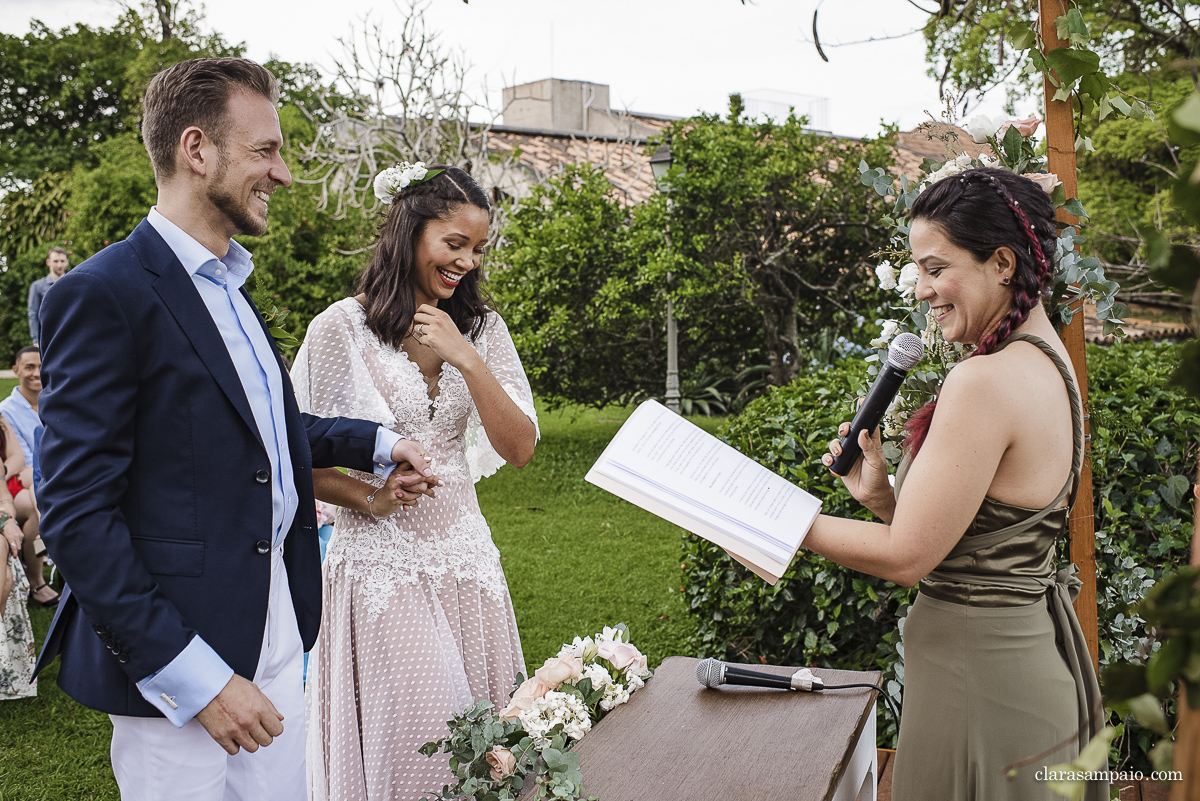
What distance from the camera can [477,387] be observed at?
2480 millimetres

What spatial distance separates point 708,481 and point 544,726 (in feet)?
2.47

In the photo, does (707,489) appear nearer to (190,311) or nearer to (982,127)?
(190,311)

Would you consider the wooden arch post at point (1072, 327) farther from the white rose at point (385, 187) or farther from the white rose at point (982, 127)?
the white rose at point (385, 187)

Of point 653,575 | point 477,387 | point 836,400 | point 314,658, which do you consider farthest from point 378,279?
point 653,575

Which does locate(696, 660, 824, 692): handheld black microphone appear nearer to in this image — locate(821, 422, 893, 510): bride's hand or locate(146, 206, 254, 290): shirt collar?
locate(821, 422, 893, 510): bride's hand

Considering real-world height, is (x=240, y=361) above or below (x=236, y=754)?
above

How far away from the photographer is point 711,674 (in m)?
2.32

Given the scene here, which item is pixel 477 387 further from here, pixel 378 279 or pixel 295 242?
pixel 295 242

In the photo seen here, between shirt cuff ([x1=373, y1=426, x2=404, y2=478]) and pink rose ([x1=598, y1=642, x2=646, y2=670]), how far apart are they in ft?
2.45

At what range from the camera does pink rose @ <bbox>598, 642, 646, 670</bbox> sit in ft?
7.60

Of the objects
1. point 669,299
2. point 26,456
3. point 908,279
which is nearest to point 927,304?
point 908,279

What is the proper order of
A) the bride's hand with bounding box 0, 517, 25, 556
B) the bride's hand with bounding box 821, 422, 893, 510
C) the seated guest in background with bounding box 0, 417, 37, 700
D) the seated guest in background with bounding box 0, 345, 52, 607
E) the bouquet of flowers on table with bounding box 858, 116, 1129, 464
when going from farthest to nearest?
the seated guest in background with bounding box 0, 345, 52, 607, the bride's hand with bounding box 0, 517, 25, 556, the seated guest in background with bounding box 0, 417, 37, 700, the bouquet of flowers on table with bounding box 858, 116, 1129, 464, the bride's hand with bounding box 821, 422, 893, 510

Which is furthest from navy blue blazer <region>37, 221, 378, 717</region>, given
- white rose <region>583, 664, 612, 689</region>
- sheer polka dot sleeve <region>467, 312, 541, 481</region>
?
sheer polka dot sleeve <region>467, 312, 541, 481</region>

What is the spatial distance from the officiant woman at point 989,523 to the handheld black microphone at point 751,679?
489 millimetres
